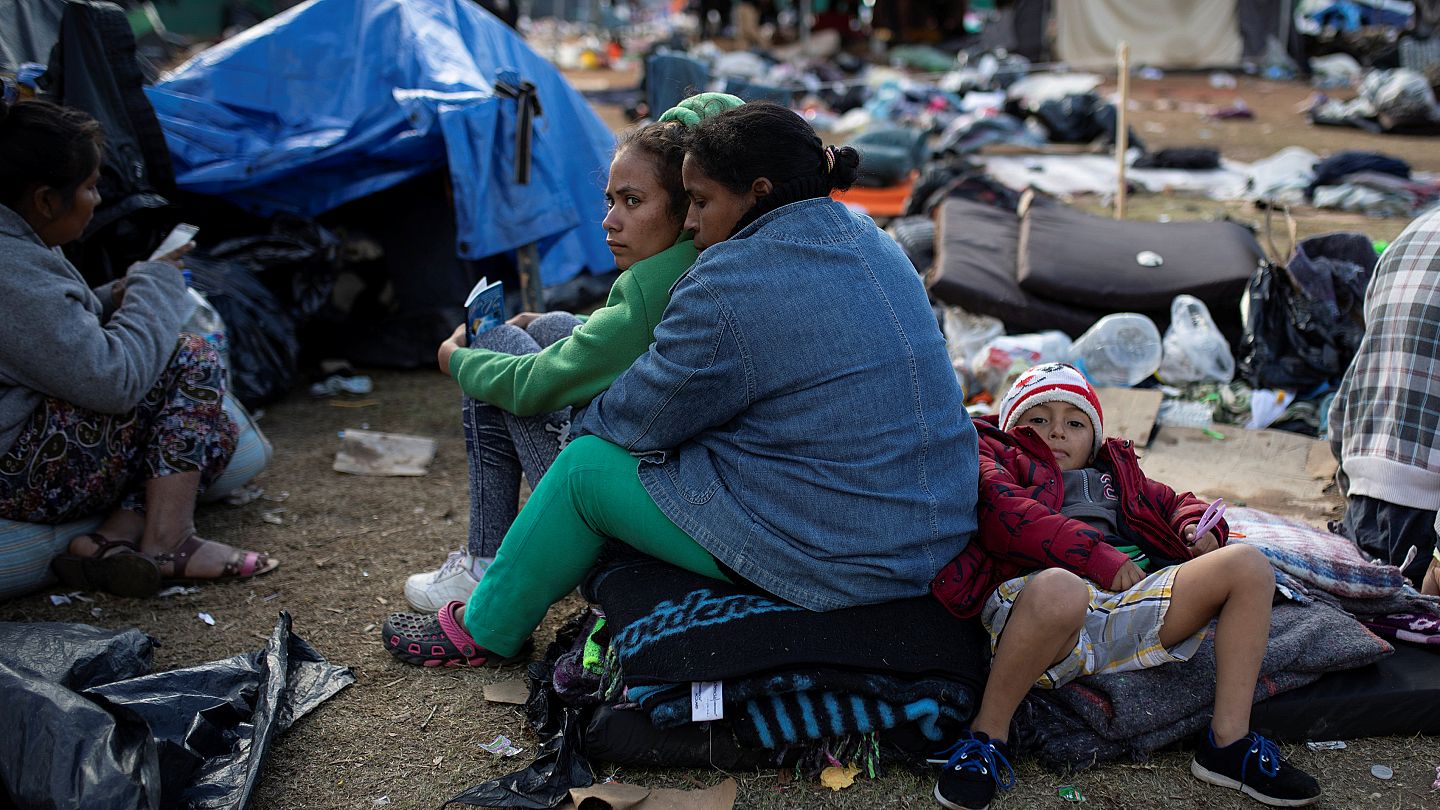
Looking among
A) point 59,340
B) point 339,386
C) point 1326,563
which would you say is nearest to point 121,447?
point 59,340

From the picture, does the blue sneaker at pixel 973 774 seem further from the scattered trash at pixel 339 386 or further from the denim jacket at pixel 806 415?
the scattered trash at pixel 339 386

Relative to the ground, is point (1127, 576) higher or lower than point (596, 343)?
lower

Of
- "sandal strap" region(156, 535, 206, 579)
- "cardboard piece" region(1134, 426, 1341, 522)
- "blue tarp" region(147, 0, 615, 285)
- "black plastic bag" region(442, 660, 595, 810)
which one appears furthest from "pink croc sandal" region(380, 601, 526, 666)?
"cardboard piece" region(1134, 426, 1341, 522)

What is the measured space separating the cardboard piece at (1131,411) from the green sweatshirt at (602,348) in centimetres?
221

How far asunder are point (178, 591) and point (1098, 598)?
8.16 feet

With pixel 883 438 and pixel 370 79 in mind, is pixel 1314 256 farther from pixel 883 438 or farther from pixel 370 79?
pixel 370 79

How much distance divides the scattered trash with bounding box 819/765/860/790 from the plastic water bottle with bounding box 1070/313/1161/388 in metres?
2.52

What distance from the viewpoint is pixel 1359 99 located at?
12.4 m

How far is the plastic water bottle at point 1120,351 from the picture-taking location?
4.46 m

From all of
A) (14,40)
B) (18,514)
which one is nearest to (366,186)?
(14,40)

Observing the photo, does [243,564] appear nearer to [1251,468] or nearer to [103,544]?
[103,544]

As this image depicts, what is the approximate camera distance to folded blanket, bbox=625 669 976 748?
234 centimetres

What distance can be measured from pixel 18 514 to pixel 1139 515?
292 centimetres

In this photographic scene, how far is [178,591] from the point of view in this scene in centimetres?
321
